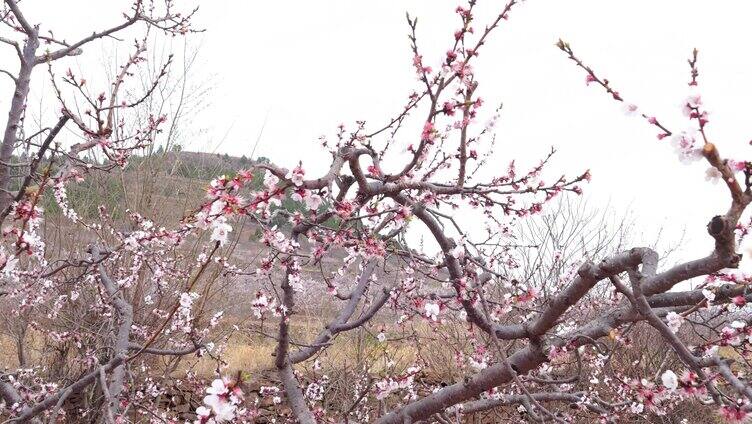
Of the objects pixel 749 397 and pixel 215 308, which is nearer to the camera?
pixel 749 397

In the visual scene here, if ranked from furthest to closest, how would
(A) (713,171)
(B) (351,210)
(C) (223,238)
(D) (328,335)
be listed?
(D) (328,335), (B) (351,210), (C) (223,238), (A) (713,171)

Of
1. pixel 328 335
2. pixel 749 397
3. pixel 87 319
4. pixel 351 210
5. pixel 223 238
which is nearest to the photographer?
pixel 749 397

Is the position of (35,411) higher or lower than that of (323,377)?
lower

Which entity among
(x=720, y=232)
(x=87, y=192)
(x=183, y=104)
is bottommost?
(x=720, y=232)

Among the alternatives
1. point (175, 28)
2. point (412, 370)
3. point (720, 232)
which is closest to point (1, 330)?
point (175, 28)

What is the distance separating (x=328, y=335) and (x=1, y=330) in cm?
686

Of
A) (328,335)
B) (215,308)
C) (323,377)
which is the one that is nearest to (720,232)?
(328,335)

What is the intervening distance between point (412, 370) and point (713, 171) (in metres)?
3.22

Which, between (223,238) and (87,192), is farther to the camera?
(87,192)

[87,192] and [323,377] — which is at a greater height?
[87,192]

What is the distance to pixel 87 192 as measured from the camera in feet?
29.1

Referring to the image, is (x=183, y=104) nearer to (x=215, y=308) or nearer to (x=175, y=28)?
(x=215, y=308)

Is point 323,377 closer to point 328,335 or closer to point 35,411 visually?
point 328,335

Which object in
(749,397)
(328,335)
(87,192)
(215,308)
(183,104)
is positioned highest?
(183,104)
